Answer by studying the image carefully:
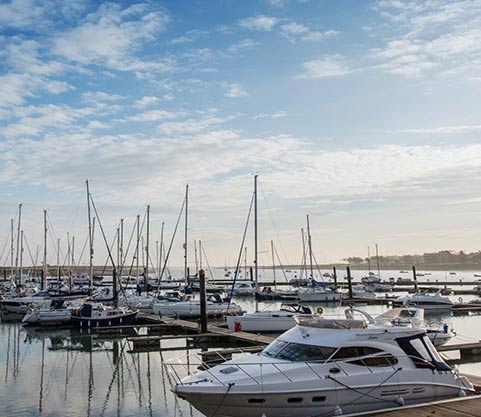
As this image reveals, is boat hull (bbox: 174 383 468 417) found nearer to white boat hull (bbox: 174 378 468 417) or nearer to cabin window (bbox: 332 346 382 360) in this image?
white boat hull (bbox: 174 378 468 417)

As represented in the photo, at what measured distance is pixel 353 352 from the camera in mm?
14359

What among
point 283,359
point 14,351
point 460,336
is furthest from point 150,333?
point 283,359

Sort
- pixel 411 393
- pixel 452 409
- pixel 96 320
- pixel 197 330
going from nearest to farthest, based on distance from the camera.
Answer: pixel 452 409, pixel 411 393, pixel 197 330, pixel 96 320

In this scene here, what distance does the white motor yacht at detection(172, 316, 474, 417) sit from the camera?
1335cm

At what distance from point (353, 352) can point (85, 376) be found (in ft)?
43.9

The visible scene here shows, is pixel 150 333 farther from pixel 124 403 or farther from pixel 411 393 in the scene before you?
pixel 411 393

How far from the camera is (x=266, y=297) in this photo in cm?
6394

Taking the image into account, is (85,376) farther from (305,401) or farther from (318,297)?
(318,297)

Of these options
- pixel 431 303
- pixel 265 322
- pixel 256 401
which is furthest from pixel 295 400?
pixel 431 303

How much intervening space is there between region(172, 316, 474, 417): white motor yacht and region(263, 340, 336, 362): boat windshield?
3cm

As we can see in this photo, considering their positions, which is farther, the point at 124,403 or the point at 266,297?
the point at 266,297

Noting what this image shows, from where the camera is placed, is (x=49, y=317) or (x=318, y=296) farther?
(x=318, y=296)

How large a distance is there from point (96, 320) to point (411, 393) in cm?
2782

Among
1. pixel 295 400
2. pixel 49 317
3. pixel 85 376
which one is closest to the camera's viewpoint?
pixel 295 400
